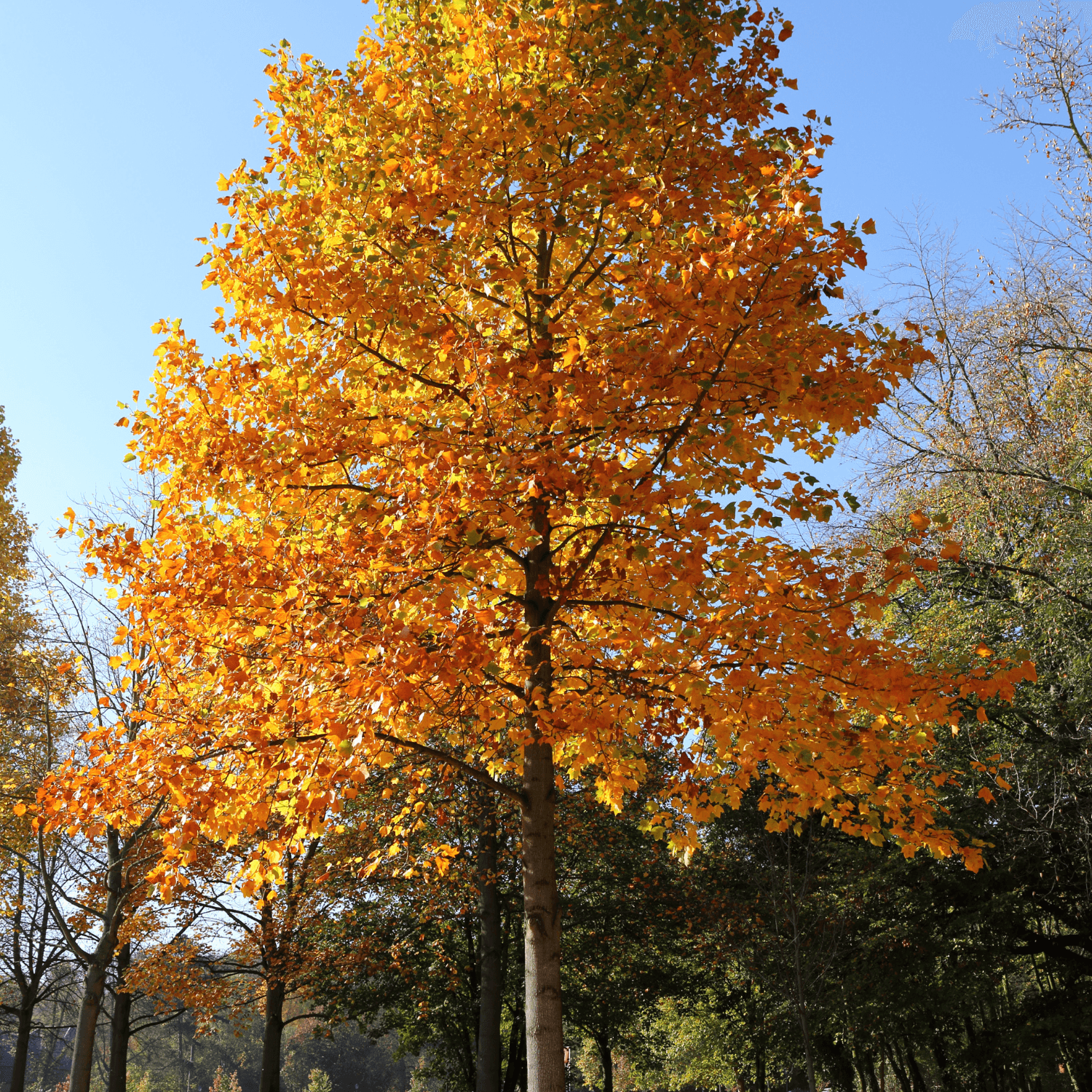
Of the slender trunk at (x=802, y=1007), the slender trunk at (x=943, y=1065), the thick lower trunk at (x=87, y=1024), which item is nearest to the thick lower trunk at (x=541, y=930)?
the thick lower trunk at (x=87, y=1024)

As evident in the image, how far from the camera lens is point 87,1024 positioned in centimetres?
947

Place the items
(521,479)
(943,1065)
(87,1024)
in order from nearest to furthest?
(521,479) < (87,1024) < (943,1065)

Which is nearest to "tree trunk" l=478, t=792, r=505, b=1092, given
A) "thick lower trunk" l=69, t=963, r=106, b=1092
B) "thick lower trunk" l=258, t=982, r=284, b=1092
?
"thick lower trunk" l=258, t=982, r=284, b=1092

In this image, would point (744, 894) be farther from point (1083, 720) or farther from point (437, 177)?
point (437, 177)

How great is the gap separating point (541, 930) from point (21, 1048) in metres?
15.5

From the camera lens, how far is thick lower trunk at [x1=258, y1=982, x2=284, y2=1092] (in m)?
13.9

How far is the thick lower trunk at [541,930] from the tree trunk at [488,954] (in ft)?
28.6

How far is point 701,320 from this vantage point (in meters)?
4.41

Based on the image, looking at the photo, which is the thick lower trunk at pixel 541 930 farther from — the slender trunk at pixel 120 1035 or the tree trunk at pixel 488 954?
the slender trunk at pixel 120 1035

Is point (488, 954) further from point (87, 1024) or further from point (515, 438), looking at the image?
point (515, 438)

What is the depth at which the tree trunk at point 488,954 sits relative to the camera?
1298 centimetres

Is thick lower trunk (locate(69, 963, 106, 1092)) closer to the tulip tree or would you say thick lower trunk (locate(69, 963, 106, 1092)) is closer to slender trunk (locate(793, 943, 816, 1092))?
the tulip tree

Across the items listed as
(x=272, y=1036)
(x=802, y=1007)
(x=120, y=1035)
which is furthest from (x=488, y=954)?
(x=120, y=1035)

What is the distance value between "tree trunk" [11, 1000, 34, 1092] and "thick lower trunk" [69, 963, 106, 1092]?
634 centimetres
